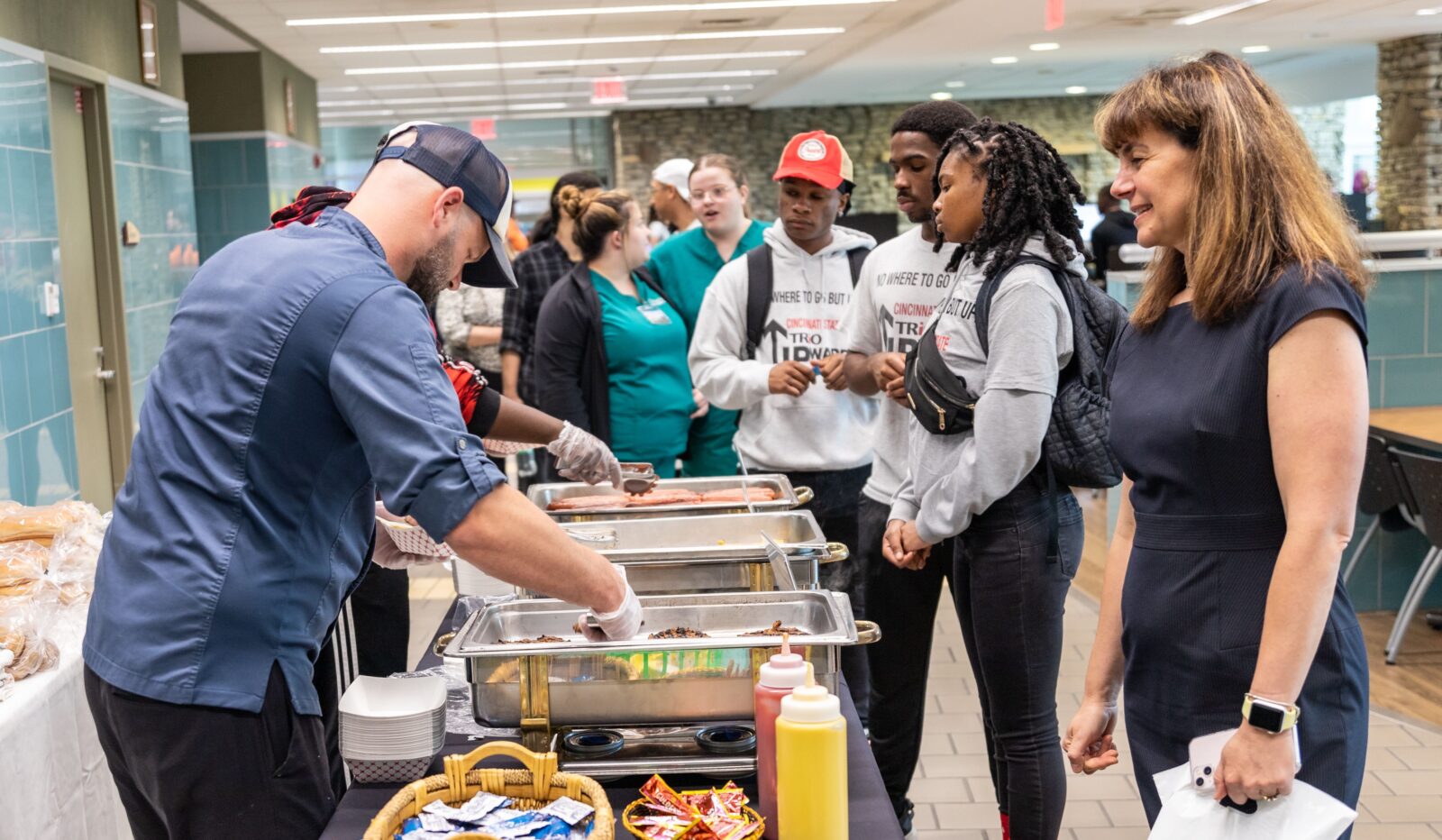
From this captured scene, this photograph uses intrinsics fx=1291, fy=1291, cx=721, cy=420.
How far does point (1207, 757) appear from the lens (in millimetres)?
1474

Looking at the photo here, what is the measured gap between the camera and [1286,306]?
1.41 metres

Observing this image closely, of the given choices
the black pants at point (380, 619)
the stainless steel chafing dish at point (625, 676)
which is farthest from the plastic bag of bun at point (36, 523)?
the stainless steel chafing dish at point (625, 676)

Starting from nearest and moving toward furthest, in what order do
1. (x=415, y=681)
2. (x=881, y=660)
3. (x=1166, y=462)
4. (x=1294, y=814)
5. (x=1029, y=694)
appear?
(x=1294, y=814) → (x=1166, y=462) → (x=415, y=681) → (x=1029, y=694) → (x=881, y=660)

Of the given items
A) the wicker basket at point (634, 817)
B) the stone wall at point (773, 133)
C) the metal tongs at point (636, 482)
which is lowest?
the wicker basket at point (634, 817)

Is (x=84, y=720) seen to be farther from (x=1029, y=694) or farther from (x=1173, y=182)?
(x=1173, y=182)

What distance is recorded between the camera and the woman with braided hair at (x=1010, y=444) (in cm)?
214

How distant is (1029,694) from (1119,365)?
2.61 ft

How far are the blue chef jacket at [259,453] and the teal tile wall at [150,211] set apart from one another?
490 cm

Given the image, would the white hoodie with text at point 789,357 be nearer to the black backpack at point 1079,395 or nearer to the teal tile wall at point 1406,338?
the black backpack at point 1079,395

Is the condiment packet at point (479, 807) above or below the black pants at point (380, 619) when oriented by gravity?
above

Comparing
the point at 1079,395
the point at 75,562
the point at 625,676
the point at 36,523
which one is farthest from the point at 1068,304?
the point at 36,523

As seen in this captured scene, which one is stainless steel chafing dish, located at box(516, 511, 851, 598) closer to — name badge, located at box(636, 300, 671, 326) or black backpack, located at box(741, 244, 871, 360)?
black backpack, located at box(741, 244, 871, 360)

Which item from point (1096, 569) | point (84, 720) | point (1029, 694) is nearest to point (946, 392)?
point (1029, 694)

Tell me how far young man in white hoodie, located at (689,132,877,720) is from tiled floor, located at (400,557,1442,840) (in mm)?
384
